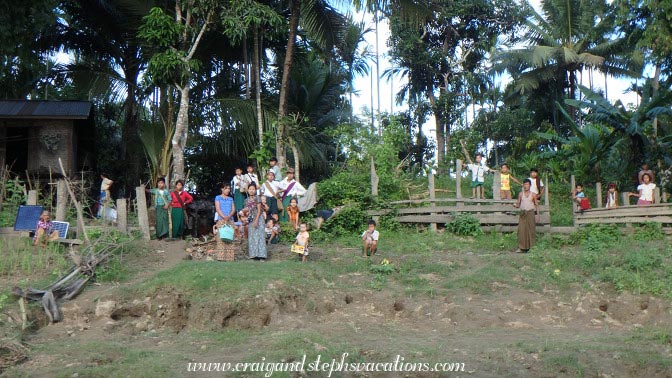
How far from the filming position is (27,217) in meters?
15.2

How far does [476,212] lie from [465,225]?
1.80ft

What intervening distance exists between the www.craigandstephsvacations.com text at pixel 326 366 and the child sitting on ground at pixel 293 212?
694cm

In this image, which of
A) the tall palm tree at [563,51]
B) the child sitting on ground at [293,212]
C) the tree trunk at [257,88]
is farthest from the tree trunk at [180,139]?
the tall palm tree at [563,51]

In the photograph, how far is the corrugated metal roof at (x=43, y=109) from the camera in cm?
1966

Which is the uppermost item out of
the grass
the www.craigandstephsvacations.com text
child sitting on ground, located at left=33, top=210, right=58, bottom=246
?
child sitting on ground, located at left=33, top=210, right=58, bottom=246

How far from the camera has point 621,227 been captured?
1689cm

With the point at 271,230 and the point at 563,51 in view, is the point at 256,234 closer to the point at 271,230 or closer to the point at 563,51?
the point at 271,230

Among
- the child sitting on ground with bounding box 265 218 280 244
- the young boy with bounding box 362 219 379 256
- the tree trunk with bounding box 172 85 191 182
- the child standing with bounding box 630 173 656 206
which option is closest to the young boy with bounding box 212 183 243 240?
the child sitting on ground with bounding box 265 218 280 244

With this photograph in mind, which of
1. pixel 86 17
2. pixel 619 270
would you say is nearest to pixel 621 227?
pixel 619 270

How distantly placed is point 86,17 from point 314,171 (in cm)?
934

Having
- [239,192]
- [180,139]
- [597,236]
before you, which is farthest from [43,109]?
[597,236]

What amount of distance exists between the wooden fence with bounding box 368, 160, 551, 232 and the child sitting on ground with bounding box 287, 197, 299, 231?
7.02 feet

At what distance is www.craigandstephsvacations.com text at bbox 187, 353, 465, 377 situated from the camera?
966 cm

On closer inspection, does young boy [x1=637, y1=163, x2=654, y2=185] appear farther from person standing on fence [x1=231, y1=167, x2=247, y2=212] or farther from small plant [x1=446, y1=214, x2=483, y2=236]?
person standing on fence [x1=231, y1=167, x2=247, y2=212]
